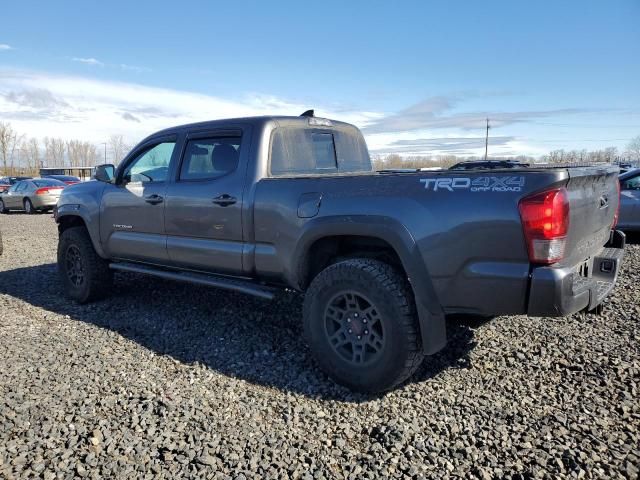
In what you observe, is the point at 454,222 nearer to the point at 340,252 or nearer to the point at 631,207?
the point at 340,252

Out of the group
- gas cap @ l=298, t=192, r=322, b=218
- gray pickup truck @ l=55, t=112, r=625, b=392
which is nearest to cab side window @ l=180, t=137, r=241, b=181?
gray pickup truck @ l=55, t=112, r=625, b=392

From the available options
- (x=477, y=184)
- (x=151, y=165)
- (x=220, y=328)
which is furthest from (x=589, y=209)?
(x=151, y=165)

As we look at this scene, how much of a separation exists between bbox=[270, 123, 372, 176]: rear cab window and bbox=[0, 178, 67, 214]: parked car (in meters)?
16.4

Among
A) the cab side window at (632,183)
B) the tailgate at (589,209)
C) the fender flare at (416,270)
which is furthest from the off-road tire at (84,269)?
the cab side window at (632,183)

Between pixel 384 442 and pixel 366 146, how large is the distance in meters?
3.50

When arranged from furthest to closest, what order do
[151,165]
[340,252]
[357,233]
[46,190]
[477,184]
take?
[46,190], [151,165], [340,252], [357,233], [477,184]

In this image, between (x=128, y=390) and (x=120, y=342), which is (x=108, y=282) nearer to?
(x=120, y=342)

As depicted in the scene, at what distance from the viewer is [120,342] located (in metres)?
4.39

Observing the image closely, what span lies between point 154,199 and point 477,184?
3167mm

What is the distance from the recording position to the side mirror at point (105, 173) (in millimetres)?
5434

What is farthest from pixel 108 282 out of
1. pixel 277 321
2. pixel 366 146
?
pixel 366 146

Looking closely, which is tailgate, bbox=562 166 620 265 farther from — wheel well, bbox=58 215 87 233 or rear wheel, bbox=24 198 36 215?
rear wheel, bbox=24 198 36 215

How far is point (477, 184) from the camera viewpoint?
292 centimetres

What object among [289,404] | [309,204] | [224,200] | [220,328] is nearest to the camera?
[289,404]
